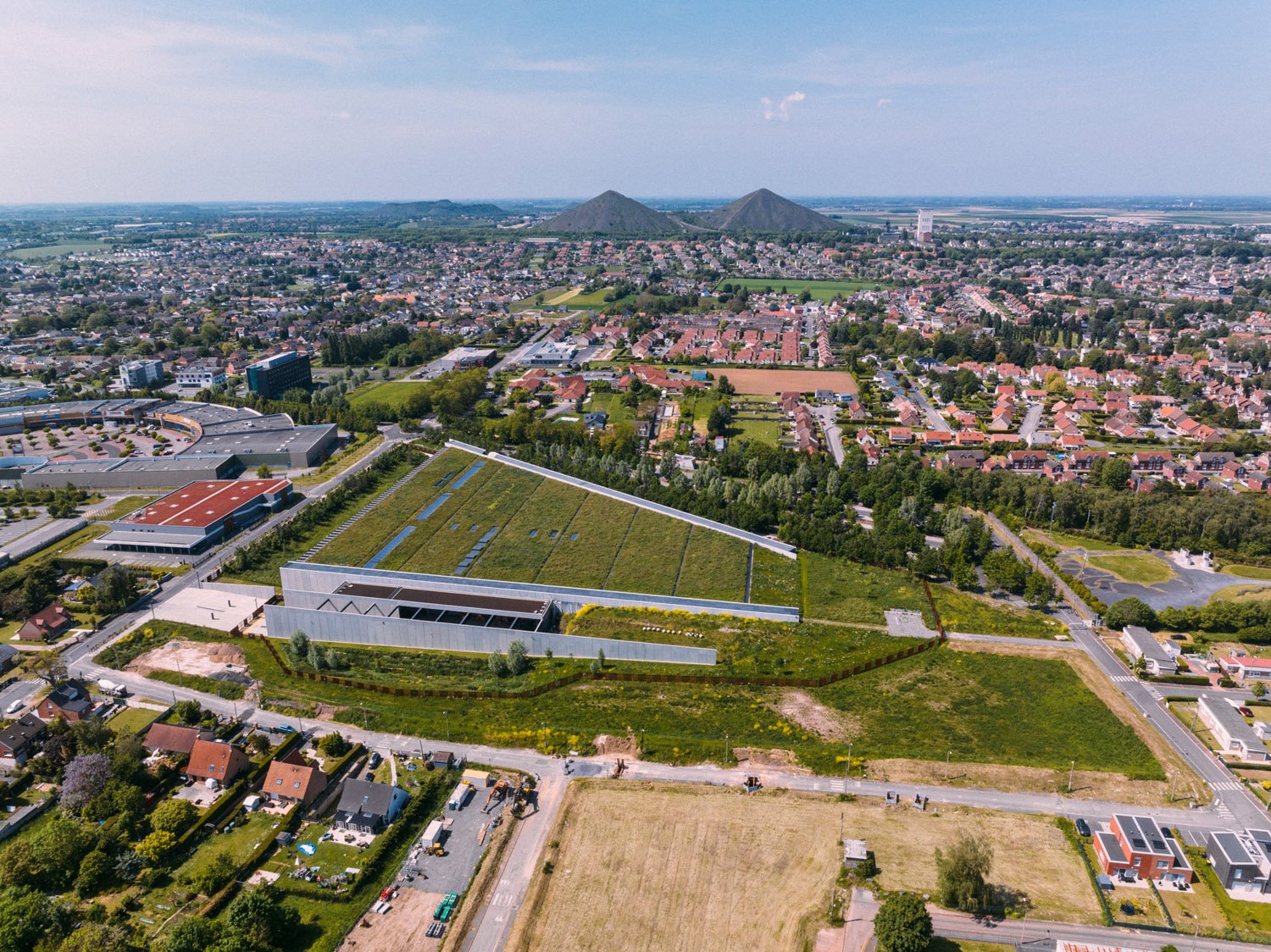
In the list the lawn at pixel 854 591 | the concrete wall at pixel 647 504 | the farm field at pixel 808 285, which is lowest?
the lawn at pixel 854 591

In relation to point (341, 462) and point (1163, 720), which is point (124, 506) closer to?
point (341, 462)

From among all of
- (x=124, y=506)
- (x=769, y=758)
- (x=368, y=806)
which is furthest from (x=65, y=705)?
(x=769, y=758)

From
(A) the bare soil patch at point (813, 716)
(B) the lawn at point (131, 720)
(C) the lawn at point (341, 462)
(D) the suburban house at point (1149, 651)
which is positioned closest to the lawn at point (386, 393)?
(C) the lawn at point (341, 462)

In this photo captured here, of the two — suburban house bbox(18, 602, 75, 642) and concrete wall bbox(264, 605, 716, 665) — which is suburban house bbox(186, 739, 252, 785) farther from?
suburban house bbox(18, 602, 75, 642)

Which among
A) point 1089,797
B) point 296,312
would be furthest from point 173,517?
point 296,312

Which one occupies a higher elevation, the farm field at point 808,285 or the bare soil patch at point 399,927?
the farm field at point 808,285

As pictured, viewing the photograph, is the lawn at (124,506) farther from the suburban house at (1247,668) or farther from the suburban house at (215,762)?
the suburban house at (1247,668)

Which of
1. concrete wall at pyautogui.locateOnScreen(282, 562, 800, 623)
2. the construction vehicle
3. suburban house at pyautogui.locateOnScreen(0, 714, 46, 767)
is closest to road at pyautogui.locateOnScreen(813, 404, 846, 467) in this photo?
concrete wall at pyautogui.locateOnScreen(282, 562, 800, 623)
